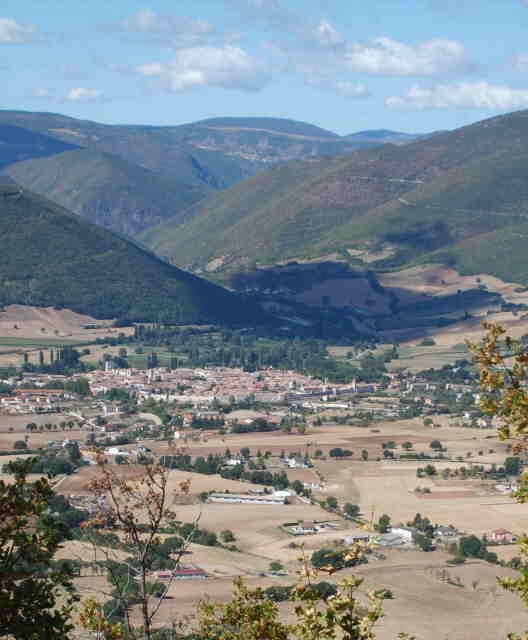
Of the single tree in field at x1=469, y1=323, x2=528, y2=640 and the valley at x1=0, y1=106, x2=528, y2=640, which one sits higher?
the single tree in field at x1=469, y1=323, x2=528, y2=640

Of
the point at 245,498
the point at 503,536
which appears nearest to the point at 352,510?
the point at 245,498

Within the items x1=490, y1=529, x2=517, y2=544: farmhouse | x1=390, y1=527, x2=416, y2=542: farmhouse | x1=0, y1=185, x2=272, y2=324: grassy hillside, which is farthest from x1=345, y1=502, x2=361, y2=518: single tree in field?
x1=0, y1=185, x2=272, y2=324: grassy hillside

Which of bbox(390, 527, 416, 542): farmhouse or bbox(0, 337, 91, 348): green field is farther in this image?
bbox(0, 337, 91, 348): green field

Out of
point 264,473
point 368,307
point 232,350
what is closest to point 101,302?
point 232,350

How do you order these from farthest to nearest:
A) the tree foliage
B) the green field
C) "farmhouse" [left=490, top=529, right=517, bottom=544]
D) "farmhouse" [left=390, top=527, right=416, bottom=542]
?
the green field → "farmhouse" [left=490, top=529, right=517, bottom=544] → "farmhouse" [left=390, top=527, right=416, bottom=542] → the tree foliage

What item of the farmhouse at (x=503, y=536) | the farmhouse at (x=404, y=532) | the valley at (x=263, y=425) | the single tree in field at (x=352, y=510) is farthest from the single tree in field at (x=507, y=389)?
the single tree in field at (x=352, y=510)

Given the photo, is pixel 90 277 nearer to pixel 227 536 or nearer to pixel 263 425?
pixel 263 425

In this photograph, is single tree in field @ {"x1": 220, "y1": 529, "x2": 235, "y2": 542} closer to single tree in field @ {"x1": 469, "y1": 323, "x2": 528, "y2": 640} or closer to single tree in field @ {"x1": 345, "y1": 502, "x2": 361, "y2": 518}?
single tree in field @ {"x1": 345, "y1": 502, "x2": 361, "y2": 518}
